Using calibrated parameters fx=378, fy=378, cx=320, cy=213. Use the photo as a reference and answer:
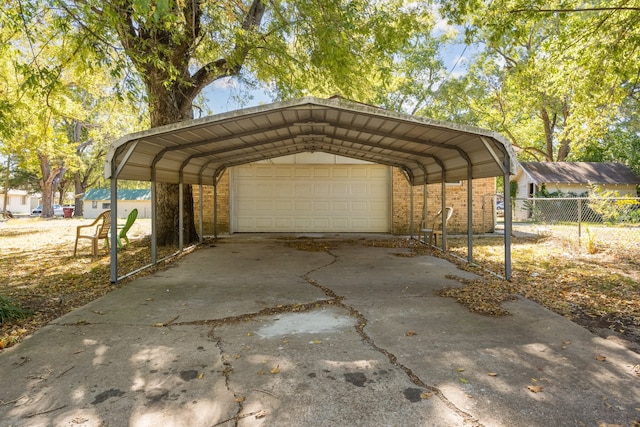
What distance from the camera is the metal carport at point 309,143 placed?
17.5 ft

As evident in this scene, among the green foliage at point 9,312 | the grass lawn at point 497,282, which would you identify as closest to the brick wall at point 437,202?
the grass lawn at point 497,282

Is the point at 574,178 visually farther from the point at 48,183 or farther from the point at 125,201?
the point at 48,183

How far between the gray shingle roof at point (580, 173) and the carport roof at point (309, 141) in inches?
732

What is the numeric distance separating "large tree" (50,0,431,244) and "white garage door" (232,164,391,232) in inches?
→ 124

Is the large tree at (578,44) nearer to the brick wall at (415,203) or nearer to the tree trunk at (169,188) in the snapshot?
the brick wall at (415,203)

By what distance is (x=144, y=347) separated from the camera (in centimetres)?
331

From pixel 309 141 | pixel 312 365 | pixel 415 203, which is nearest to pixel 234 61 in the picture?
pixel 309 141

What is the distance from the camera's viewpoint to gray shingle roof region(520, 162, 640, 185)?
24.4 metres

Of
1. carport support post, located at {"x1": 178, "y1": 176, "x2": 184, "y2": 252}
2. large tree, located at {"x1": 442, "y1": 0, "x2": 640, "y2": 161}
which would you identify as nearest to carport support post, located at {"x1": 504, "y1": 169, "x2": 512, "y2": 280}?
large tree, located at {"x1": 442, "y1": 0, "x2": 640, "y2": 161}

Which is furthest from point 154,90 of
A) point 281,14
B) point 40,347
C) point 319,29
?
point 40,347

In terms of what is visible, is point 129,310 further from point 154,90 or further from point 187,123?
point 154,90

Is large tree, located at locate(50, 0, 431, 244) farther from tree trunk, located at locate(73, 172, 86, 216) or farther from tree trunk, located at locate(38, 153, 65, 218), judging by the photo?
tree trunk, located at locate(73, 172, 86, 216)

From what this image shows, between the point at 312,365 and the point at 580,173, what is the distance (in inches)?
1118

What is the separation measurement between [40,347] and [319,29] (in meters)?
7.25
